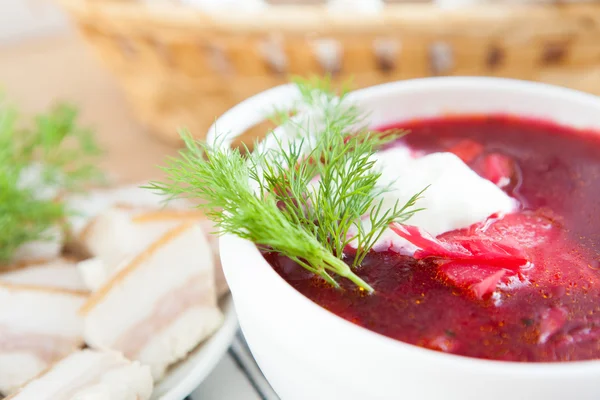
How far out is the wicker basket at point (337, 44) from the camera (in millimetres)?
1213

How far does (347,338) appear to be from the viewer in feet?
1.91

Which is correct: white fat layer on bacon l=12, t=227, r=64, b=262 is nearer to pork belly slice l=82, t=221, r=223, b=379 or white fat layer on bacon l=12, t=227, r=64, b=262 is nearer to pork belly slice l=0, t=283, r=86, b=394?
pork belly slice l=0, t=283, r=86, b=394

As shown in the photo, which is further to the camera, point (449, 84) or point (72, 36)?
point (72, 36)

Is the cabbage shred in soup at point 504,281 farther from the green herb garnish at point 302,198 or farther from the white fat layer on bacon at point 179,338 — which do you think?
the white fat layer on bacon at point 179,338

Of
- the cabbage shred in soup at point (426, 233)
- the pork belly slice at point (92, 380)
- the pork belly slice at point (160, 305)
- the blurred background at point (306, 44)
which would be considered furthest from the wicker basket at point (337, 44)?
the pork belly slice at point (92, 380)

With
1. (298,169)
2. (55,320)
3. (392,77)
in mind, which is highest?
(298,169)

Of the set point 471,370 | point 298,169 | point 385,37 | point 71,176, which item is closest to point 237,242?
point 298,169

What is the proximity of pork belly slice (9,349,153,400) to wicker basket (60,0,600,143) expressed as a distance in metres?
0.73

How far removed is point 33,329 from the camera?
3.34 feet

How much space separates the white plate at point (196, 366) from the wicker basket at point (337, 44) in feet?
2.01

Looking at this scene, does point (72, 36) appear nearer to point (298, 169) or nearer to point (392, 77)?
point (392, 77)

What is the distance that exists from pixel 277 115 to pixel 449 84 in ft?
0.94

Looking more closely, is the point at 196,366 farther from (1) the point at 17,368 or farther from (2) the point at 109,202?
(2) the point at 109,202

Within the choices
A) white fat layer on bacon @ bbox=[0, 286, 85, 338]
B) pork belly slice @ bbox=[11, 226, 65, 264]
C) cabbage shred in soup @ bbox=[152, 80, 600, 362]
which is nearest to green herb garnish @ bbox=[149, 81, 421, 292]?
cabbage shred in soup @ bbox=[152, 80, 600, 362]
